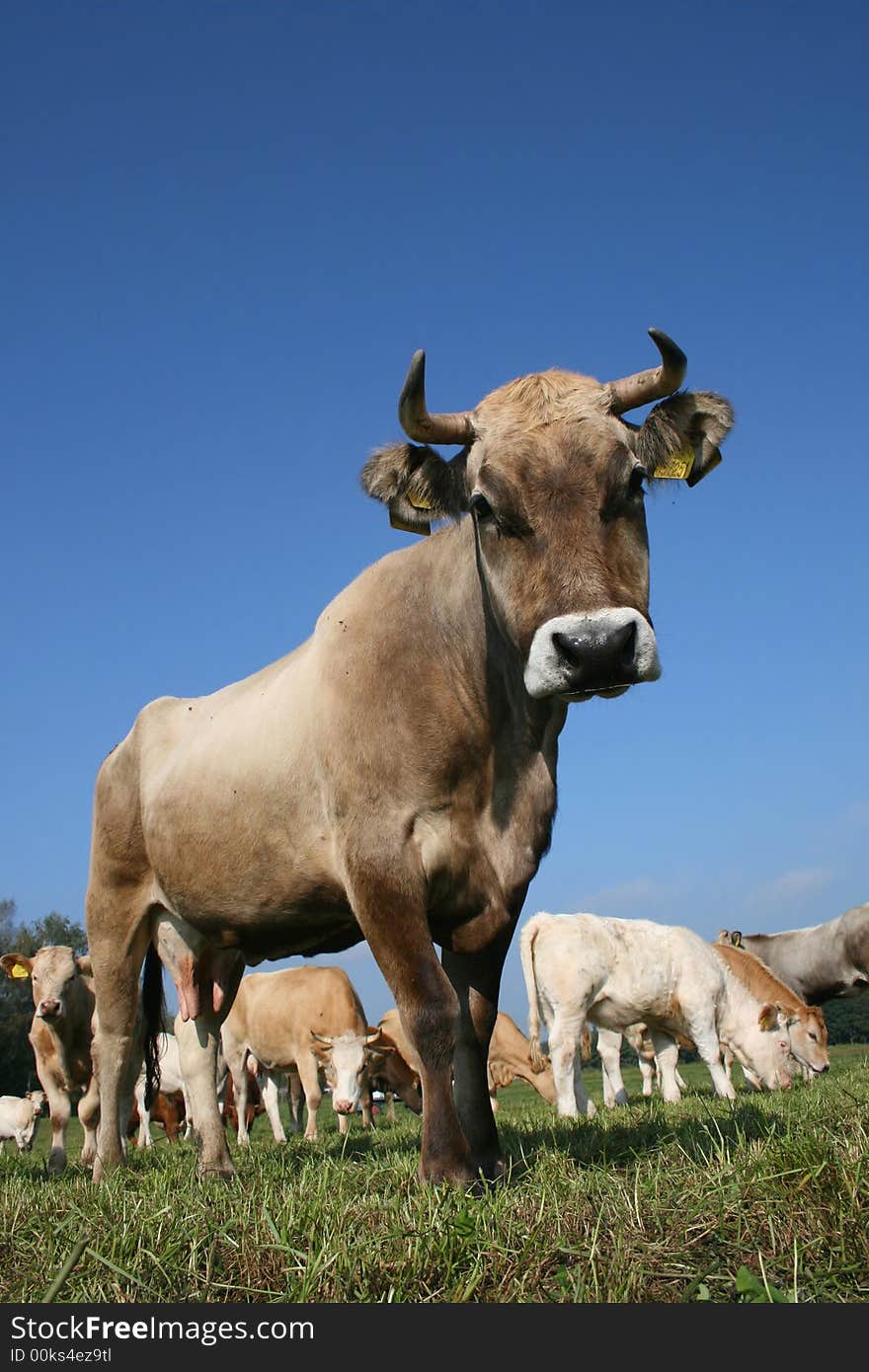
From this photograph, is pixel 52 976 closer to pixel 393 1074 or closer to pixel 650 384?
pixel 393 1074

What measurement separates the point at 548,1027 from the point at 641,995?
131 centimetres

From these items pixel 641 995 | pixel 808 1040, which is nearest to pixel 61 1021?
pixel 641 995

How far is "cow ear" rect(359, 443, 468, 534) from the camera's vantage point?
4.99 metres

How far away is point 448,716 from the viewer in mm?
4742

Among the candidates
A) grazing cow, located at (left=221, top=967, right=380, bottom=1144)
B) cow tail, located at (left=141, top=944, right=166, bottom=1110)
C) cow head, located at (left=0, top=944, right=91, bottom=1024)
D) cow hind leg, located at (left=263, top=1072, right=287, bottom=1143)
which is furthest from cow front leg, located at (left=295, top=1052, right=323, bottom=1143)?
cow tail, located at (left=141, top=944, right=166, bottom=1110)

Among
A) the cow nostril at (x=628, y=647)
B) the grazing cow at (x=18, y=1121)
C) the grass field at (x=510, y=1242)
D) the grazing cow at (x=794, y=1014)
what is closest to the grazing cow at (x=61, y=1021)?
the grazing cow at (x=18, y=1121)

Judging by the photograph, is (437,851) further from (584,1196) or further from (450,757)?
(584,1196)

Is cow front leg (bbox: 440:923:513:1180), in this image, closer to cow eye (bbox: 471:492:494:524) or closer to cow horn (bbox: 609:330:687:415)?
cow eye (bbox: 471:492:494:524)

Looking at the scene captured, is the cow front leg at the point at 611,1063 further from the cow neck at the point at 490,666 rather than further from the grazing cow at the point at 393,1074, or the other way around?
the cow neck at the point at 490,666

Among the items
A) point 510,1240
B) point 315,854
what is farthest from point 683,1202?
point 315,854

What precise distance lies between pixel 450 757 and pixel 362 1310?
257cm

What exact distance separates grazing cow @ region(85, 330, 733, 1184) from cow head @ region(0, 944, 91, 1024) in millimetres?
7680

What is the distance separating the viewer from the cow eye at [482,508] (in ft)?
14.7

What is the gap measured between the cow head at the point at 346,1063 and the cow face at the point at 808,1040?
6.79m
